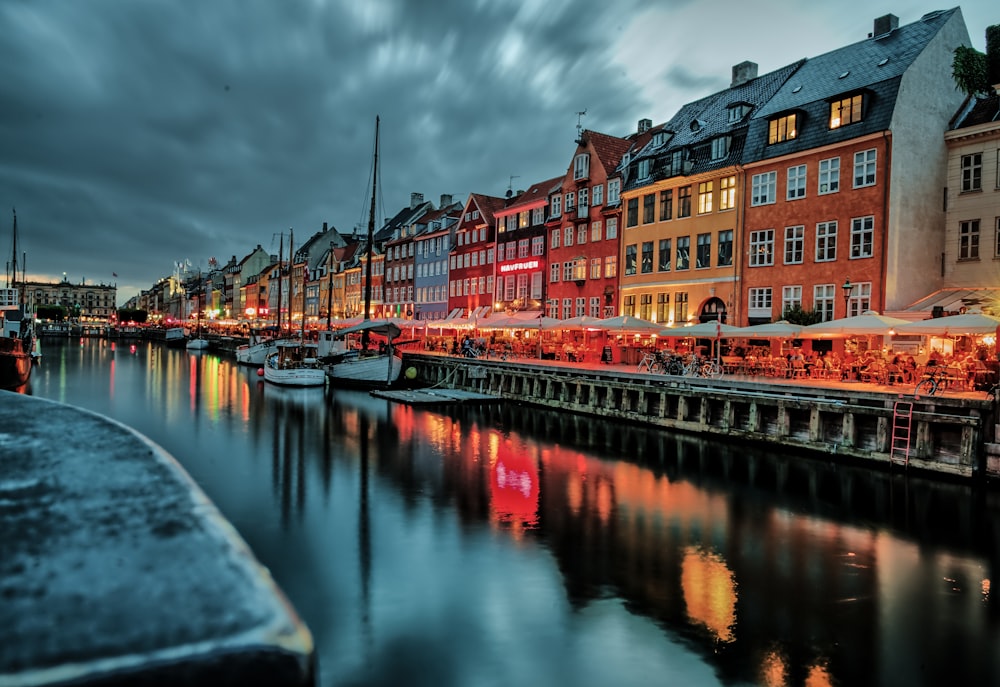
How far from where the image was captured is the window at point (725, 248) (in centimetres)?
3678

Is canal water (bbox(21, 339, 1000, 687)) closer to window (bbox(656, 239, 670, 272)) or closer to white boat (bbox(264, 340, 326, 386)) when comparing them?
window (bbox(656, 239, 670, 272))

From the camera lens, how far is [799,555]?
44.2 feet

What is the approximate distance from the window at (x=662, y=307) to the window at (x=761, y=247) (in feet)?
20.6

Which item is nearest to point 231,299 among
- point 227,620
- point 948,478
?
point 948,478

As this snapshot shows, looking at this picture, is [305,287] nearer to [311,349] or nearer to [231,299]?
[311,349]

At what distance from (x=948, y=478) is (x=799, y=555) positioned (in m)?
7.90

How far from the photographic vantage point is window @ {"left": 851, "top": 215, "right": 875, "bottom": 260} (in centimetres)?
Result: 3016

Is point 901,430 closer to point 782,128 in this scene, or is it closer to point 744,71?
point 782,128

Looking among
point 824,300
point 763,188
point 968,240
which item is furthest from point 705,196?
point 968,240

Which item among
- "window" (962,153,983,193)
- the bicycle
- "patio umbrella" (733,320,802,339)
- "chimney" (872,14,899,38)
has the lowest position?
the bicycle

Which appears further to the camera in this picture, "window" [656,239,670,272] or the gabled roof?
the gabled roof

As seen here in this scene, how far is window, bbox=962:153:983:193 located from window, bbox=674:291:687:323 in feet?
47.4

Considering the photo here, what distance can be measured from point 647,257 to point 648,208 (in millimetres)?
3082

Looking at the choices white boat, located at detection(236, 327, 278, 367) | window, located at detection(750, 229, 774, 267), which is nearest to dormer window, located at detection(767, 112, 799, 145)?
window, located at detection(750, 229, 774, 267)
